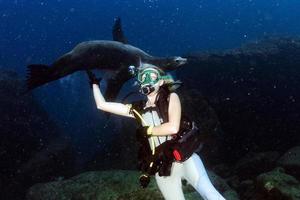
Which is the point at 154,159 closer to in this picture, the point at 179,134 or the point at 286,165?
the point at 179,134

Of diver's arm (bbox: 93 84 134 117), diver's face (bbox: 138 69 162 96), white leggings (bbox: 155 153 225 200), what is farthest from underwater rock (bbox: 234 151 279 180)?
diver's face (bbox: 138 69 162 96)

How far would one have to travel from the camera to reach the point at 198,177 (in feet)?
13.5

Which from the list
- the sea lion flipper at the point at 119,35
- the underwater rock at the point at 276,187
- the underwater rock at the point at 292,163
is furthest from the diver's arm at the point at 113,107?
the underwater rock at the point at 292,163

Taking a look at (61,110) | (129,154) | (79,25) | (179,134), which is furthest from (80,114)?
(79,25)

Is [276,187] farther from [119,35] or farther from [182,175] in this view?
[119,35]

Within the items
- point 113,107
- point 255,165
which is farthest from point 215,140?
point 113,107

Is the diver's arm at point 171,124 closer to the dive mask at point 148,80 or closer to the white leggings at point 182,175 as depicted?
the dive mask at point 148,80

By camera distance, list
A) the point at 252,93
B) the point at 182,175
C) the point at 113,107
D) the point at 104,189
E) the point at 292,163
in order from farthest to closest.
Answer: the point at 252,93
the point at 292,163
the point at 104,189
the point at 113,107
the point at 182,175

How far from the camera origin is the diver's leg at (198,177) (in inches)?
159

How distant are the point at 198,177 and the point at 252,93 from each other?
8957mm

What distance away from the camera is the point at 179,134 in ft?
13.0

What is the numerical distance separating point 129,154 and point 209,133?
2.56 m

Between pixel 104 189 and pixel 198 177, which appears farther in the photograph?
pixel 104 189

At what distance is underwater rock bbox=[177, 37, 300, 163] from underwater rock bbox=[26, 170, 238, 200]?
4.37 meters
